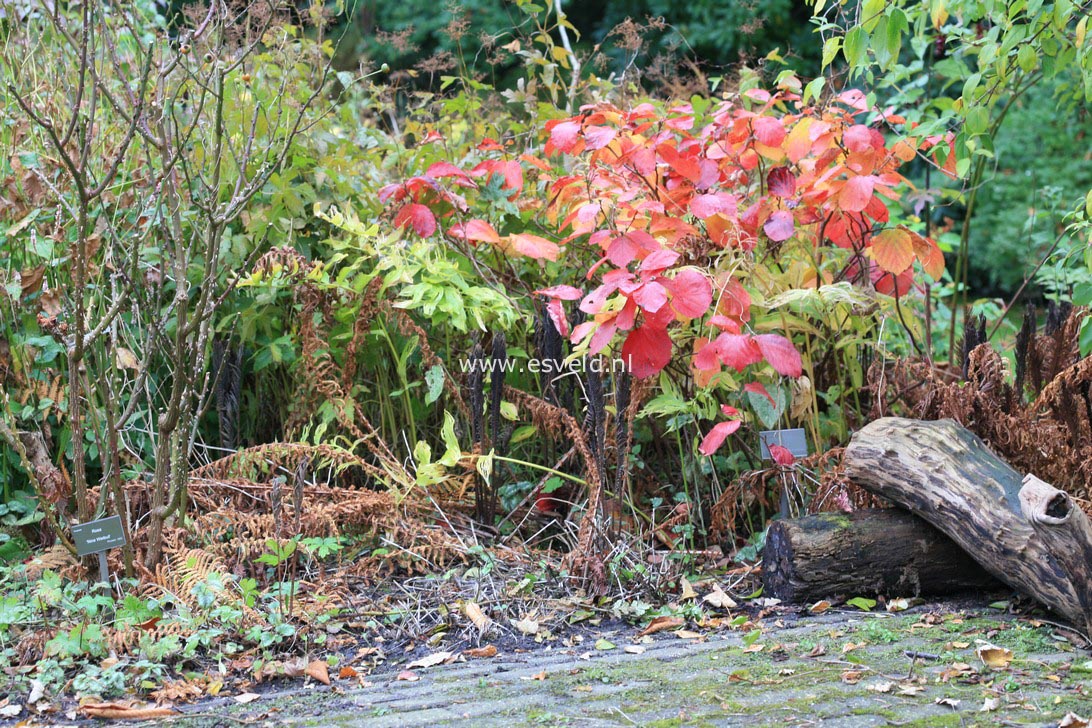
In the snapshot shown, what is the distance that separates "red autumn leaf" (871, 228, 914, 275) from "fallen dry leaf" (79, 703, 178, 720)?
2.43 meters

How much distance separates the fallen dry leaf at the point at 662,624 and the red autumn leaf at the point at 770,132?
1.54 meters

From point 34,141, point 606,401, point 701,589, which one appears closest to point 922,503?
point 701,589

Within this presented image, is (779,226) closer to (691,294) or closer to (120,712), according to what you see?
(691,294)

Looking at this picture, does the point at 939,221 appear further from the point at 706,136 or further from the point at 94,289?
the point at 94,289

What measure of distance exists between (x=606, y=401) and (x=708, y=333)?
1.60 ft

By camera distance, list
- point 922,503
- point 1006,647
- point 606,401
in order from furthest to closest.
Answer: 1. point 606,401
2. point 922,503
3. point 1006,647

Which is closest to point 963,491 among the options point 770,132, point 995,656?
point 995,656

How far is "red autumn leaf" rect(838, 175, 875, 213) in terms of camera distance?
3.00 m

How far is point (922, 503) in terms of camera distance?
108 inches

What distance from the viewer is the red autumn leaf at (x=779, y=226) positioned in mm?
3111

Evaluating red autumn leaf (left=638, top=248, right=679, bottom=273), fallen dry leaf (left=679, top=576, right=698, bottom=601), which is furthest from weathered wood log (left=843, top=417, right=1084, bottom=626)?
red autumn leaf (left=638, top=248, right=679, bottom=273)

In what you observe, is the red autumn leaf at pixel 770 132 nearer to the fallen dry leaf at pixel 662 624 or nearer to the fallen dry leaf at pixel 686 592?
the fallen dry leaf at pixel 686 592

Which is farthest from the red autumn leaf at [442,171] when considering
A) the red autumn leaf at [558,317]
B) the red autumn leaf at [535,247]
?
the red autumn leaf at [558,317]

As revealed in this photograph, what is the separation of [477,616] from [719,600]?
2.35 feet
